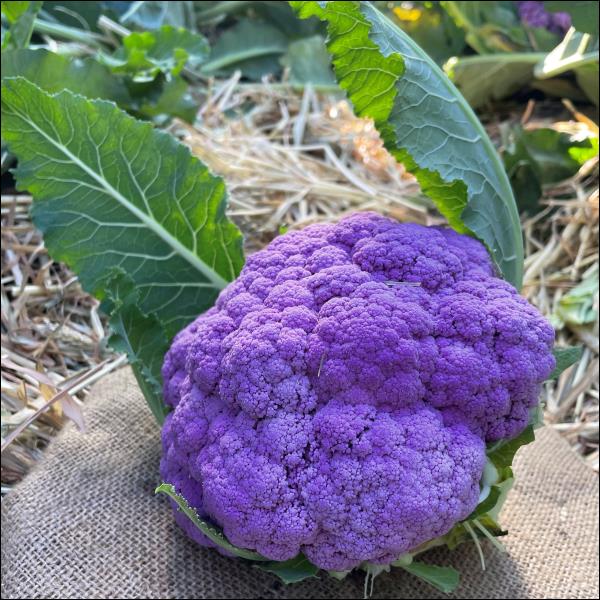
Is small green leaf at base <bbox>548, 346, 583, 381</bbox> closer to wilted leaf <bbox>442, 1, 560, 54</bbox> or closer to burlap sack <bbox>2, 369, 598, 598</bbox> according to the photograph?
burlap sack <bbox>2, 369, 598, 598</bbox>

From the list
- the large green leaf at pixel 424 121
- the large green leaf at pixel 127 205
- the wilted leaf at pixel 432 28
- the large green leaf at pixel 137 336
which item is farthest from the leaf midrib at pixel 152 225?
the wilted leaf at pixel 432 28

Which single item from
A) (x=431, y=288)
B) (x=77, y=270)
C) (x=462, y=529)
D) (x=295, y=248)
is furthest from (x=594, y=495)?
(x=77, y=270)

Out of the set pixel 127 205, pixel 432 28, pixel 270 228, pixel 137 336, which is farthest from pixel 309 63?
pixel 137 336

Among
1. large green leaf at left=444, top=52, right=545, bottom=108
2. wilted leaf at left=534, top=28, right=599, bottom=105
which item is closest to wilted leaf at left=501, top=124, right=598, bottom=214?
wilted leaf at left=534, top=28, right=599, bottom=105

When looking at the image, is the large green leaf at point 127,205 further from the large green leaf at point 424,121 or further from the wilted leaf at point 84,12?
the wilted leaf at point 84,12

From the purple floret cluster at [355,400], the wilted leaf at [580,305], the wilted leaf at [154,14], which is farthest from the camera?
the wilted leaf at [154,14]

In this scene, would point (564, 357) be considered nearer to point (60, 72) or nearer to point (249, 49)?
point (60, 72)
